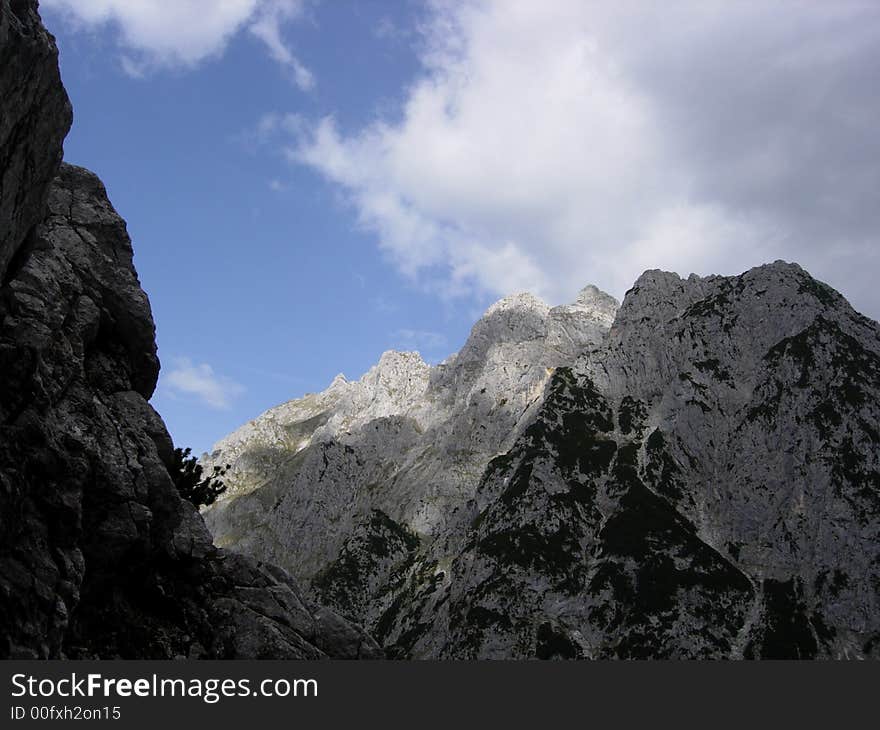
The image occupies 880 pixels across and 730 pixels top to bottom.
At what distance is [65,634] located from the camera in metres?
35.2

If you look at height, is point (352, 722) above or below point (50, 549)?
below

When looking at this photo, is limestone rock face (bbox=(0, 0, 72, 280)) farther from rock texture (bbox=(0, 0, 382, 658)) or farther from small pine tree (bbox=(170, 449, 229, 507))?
small pine tree (bbox=(170, 449, 229, 507))

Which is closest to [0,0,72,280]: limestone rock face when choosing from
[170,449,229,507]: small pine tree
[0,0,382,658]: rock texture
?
[0,0,382,658]: rock texture

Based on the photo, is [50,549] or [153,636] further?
[153,636]

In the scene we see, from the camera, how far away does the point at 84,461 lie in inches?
1449

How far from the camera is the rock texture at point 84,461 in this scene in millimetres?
32344

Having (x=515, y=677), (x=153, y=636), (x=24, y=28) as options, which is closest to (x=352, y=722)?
(x=515, y=677)

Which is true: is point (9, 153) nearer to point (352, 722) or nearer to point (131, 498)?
point (131, 498)

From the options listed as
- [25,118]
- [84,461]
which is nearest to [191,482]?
[84,461]

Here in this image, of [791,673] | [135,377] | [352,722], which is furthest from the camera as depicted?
[135,377]

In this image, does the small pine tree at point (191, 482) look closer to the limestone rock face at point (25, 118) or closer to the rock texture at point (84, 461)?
the rock texture at point (84, 461)

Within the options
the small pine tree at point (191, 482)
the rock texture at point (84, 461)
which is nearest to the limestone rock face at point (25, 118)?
the rock texture at point (84, 461)

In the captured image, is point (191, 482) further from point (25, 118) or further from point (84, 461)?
point (25, 118)

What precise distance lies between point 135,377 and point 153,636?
635 inches
